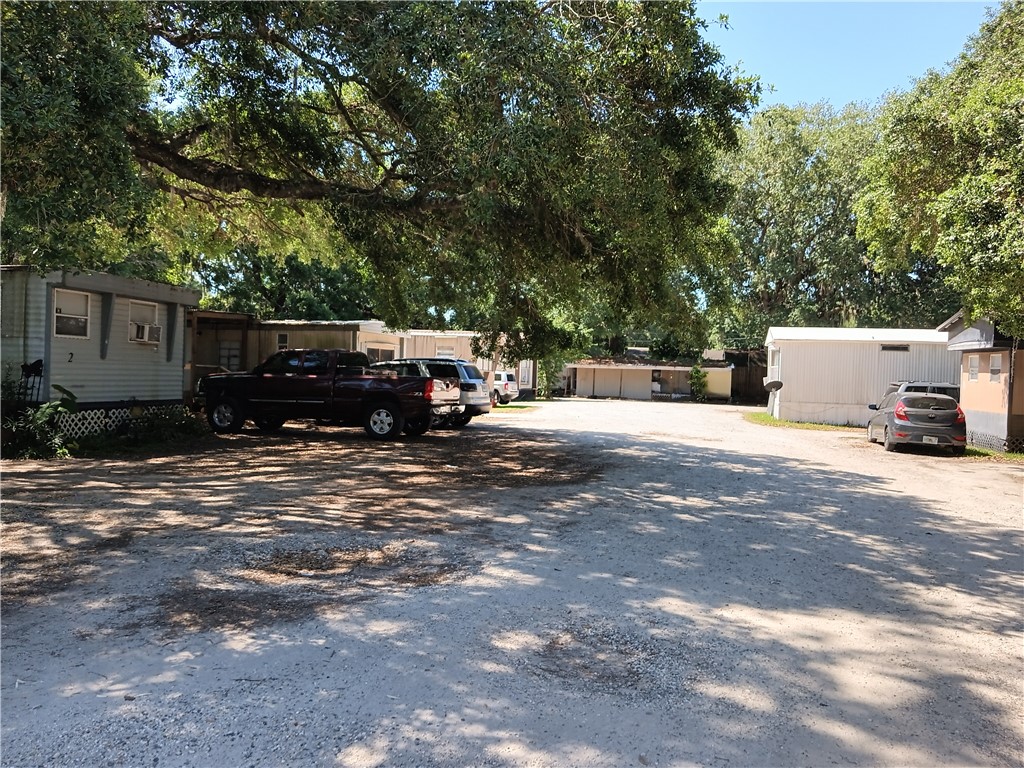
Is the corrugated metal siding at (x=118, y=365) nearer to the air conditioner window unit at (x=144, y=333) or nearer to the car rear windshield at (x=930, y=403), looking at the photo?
the air conditioner window unit at (x=144, y=333)

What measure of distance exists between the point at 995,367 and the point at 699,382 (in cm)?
2703

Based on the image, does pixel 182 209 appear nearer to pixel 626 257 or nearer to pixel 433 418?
pixel 433 418

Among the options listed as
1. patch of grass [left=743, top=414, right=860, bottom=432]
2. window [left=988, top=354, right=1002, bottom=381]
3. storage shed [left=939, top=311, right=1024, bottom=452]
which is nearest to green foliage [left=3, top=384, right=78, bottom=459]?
storage shed [left=939, top=311, right=1024, bottom=452]

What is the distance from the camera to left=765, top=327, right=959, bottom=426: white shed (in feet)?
77.4

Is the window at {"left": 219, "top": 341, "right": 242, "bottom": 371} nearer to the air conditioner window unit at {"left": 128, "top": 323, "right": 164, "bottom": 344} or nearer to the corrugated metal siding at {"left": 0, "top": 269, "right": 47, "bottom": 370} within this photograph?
the air conditioner window unit at {"left": 128, "top": 323, "right": 164, "bottom": 344}

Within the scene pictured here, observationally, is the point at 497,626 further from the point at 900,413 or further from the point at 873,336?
the point at 873,336

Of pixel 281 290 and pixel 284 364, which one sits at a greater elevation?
pixel 281 290

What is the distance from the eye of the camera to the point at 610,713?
3.50 metres

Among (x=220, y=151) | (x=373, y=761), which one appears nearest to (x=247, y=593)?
(x=373, y=761)

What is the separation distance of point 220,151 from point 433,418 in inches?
299

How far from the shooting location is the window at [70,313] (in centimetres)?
1298

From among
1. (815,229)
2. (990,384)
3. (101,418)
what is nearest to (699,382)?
(815,229)

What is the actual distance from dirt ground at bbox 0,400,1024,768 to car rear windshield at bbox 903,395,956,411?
7145 millimetres

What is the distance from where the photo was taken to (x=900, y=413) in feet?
53.9
